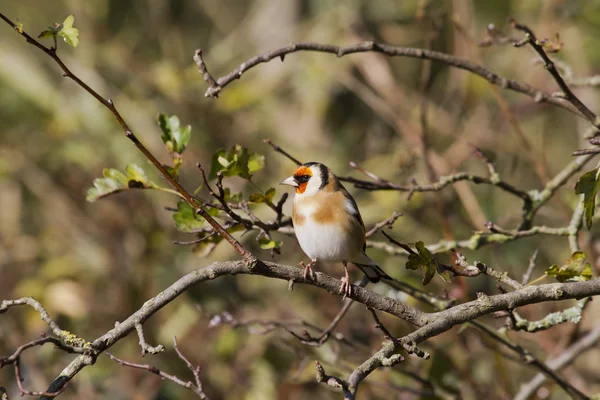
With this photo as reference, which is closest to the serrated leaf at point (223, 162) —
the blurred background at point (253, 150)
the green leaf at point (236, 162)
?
the green leaf at point (236, 162)

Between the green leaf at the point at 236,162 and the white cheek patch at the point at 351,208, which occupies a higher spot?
the white cheek patch at the point at 351,208

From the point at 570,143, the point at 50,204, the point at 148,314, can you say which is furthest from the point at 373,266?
the point at 570,143

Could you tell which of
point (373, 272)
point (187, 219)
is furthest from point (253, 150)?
point (187, 219)

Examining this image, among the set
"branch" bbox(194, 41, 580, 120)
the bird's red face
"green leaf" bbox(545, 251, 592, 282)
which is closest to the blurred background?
the bird's red face

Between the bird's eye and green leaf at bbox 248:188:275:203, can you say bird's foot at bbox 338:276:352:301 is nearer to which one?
green leaf at bbox 248:188:275:203

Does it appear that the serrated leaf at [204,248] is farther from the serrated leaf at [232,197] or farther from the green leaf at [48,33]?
the green leaf at [48,33]

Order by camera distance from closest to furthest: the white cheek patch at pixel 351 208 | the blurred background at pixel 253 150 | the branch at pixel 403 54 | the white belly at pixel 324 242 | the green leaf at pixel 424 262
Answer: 1. the green leaf at pixel 424 262
2. the branch at pixel 403 54
3. the white belly at pixel 324 242
4. the white cheek patch at pixel 351 208
5. the blurred background at pixel 253 150

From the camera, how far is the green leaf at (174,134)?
8.98 ft

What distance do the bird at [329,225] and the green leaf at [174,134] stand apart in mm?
620

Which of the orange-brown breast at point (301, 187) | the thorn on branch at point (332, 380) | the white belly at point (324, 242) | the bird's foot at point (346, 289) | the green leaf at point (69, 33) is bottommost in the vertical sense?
the thorn on branch at point (332, 380)

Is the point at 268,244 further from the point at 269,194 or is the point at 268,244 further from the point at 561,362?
the point at 561,362

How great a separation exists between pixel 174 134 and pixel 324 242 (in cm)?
81

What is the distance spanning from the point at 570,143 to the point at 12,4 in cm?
645

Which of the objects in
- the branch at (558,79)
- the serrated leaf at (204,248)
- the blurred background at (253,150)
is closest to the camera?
the branch at (558,79)
